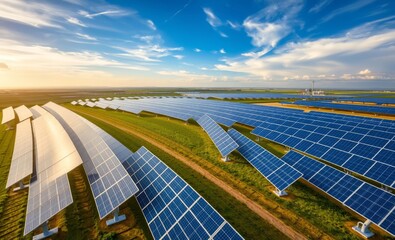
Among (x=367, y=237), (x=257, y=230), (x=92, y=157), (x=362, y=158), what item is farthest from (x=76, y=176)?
(x=362, y=158)

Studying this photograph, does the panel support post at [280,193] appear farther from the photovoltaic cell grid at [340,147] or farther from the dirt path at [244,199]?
the photovoltaic cell grid at [340,147]

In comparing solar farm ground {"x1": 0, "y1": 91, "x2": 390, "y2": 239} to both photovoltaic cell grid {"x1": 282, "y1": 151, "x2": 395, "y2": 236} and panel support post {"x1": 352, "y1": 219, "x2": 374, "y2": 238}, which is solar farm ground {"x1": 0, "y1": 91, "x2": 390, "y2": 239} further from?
photovoltaic cell grid {"x1": 282, "y1": 151, "x2": 395, "y2": 236}

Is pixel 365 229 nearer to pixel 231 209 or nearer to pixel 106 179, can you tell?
pixel 231 209

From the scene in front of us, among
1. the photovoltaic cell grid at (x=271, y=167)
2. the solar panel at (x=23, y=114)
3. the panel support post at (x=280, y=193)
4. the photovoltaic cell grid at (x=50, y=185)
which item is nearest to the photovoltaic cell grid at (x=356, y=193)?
the photovoltaic cell grid at (x=271, y=167)

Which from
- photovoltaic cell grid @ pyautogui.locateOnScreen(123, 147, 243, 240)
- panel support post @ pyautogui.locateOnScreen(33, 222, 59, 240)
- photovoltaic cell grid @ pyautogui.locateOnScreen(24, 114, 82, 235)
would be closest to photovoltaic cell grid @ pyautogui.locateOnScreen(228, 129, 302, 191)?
photovoltaic cell grid @ pyautogui.locateOnScreen(123, 147, 243, 240)

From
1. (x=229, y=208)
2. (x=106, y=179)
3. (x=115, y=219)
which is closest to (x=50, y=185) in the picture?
Result: (x=106, y=179)

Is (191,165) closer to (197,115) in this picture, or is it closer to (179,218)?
(179,218)
